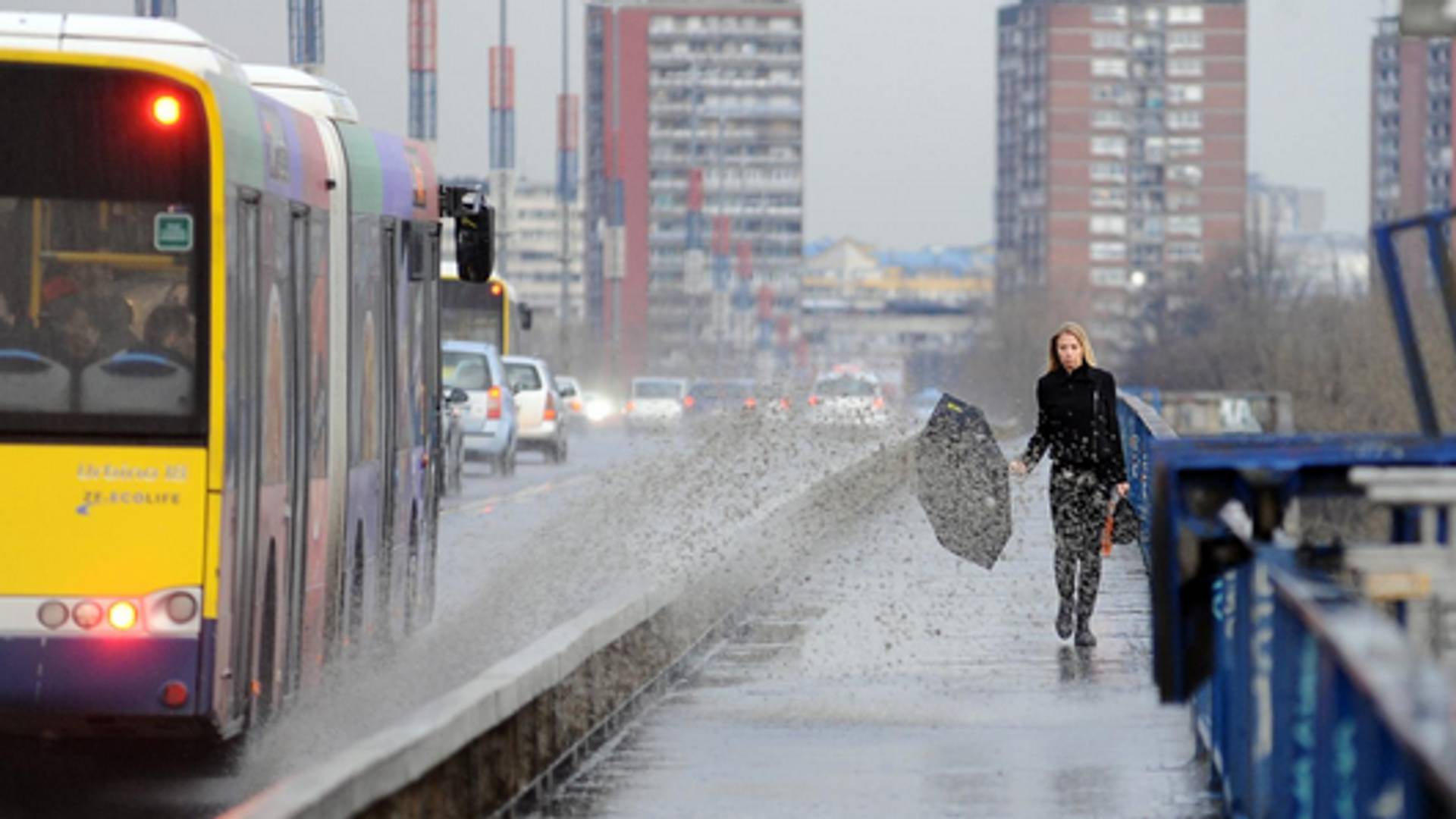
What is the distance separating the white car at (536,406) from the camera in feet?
158

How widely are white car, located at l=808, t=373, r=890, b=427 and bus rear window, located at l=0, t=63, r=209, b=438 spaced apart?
22.4 m

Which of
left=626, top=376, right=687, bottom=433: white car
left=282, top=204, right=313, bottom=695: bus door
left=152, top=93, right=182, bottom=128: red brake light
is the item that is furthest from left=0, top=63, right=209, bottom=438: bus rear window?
left=626, top=376, right=687, bottom=433: white car

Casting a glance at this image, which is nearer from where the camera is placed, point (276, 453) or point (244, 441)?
point (244, 441)

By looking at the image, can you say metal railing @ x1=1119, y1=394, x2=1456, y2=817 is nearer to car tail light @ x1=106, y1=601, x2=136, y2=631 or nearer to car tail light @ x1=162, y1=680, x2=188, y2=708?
car tail light @ x1=162, y1=680, x2=188, y2=708

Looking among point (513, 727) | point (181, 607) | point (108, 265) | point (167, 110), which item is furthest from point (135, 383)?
point (513, 727)

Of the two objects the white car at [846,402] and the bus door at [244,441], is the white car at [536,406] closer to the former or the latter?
the white car at [846,402]

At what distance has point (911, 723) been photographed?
13688mm

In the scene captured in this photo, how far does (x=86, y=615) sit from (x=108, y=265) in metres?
1.25

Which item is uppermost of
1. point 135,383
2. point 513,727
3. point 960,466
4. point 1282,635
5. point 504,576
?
point 135,383

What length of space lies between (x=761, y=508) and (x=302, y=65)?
17198 mm

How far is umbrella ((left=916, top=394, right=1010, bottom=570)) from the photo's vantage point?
19109mm

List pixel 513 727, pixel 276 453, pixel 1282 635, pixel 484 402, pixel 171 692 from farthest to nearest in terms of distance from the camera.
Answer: pixel 484 402, pixel 276 453, pixel 171 692, pixel 513 727, pixel 1282 635

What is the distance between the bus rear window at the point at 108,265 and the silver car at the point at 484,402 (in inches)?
1101

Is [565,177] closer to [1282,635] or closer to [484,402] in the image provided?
[484,402]
